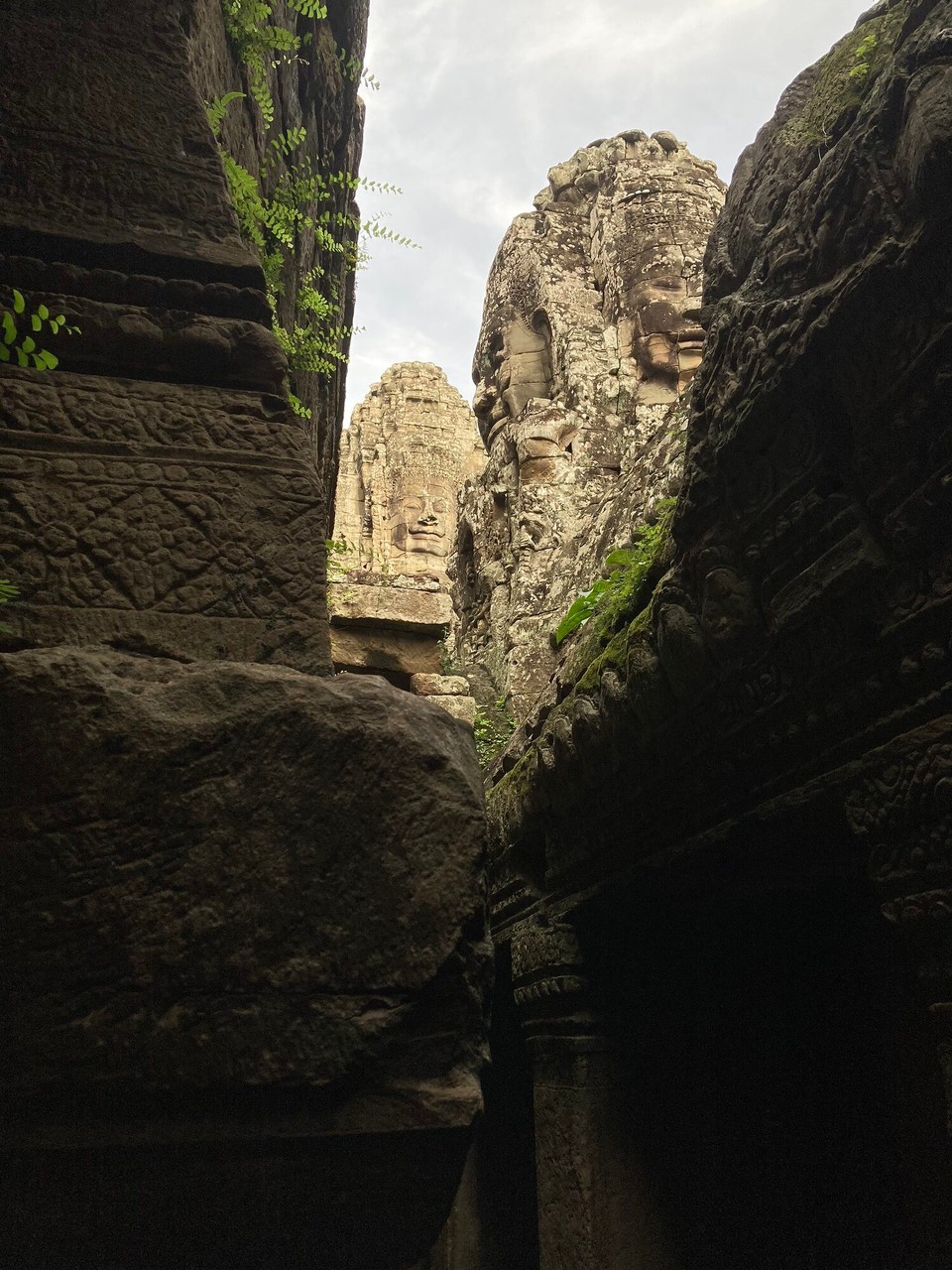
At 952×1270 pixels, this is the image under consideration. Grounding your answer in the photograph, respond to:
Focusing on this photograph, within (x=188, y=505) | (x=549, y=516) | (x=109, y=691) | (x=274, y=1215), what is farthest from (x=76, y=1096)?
(x=549, y=516)

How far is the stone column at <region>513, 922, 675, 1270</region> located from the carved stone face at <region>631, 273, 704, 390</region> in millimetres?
7307

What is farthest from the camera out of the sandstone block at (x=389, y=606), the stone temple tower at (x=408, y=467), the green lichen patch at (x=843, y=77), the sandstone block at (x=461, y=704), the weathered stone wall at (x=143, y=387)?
the stone temple tower at (x=408, y=467)

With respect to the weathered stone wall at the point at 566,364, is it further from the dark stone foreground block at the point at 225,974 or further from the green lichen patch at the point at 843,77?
the dark stone foreground block at the point at 225,974

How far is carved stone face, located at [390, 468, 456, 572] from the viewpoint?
2109 cm

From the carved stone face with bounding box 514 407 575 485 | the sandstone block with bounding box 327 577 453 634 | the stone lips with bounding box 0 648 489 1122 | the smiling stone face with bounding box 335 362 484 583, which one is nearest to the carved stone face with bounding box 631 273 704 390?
the carved stone face with bounding box 514 407 575 485

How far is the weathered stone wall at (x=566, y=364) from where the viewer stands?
26.2 ft

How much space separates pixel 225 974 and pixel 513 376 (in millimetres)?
9778

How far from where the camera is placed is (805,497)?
197 centimetres

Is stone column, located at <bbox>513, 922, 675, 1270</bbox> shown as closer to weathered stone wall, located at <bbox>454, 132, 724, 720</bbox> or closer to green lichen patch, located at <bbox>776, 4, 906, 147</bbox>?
green lichen patch, located at <bbox>776, 4, 906, 147</bbox>

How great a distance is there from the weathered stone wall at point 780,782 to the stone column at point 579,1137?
1 centimetres

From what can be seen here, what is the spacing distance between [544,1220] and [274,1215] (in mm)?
3013

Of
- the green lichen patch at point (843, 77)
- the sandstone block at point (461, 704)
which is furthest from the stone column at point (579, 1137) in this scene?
the green lichen patch at point (843, 77)

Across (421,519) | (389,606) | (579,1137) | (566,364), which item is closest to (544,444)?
(566,364)

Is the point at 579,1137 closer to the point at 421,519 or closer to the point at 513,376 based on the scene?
the point at 513,376
